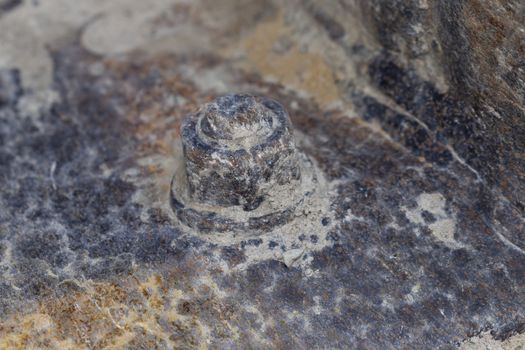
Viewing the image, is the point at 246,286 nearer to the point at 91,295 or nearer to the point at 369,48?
the point at 91,295

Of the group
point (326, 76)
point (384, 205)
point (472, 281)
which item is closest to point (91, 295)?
point (384, 205)

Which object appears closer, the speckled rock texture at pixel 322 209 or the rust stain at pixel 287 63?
the speckled rock texture at pixel 322 209

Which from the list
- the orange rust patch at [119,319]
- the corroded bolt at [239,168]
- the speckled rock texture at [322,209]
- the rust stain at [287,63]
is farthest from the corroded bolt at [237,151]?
the rust stain at [287,63]

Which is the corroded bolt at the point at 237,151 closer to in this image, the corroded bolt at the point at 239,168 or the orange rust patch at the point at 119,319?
the corroded bolt at the point at 239,168

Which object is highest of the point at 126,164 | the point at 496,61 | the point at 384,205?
the point at 496,61

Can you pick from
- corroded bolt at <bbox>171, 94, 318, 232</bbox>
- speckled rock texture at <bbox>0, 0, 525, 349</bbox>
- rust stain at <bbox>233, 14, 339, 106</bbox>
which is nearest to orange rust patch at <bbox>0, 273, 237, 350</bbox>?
speckled rock texture at <bbox>0, 0, 525, 349</bbox>

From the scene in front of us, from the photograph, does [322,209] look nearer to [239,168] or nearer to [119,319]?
[239,168]
